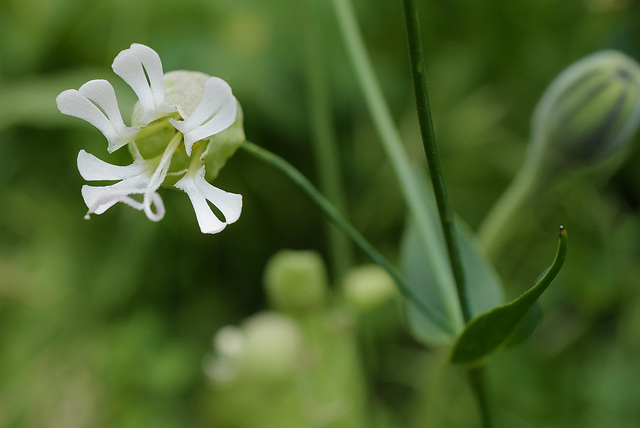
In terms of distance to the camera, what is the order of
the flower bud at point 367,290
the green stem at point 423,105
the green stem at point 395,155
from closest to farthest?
the green stem at point 423,105, the green stem at point 395,155, the flower bud at point 367,290

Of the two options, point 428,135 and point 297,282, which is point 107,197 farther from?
point 297,282

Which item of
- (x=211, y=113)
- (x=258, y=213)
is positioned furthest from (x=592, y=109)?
(x=258, y=213)

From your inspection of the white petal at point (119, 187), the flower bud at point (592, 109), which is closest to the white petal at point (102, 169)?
the white petal at point (119, 187)

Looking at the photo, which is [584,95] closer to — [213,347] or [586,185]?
[586,185]

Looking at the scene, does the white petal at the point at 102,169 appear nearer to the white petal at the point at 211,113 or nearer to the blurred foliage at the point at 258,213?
the white petal at the point at 211,113

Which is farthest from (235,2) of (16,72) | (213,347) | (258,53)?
(213,347)
